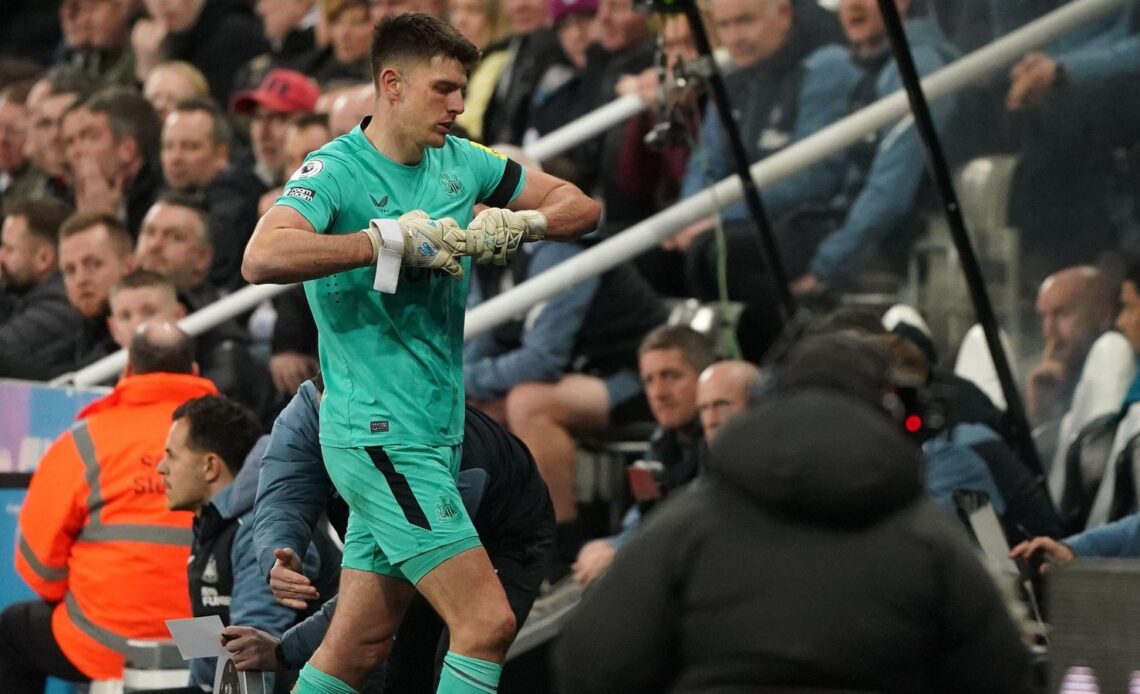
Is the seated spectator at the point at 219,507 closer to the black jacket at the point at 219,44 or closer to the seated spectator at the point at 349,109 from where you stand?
the seated spectator at the point at 349,109

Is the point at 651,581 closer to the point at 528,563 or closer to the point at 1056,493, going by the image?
the point at 528,563

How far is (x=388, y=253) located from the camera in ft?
15.7

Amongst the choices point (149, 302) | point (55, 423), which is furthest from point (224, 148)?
point (55, 423)

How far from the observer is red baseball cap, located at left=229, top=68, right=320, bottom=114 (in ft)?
36.0

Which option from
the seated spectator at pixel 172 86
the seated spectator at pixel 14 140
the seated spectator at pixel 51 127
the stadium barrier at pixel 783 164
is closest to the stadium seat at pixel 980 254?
the stadium barrier at pixel 783 164

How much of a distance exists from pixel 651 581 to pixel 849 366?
0.53 m

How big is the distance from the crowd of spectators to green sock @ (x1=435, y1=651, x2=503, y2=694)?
732mm

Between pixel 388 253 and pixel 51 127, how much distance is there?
8104 millimetres

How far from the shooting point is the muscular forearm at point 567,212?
524 cm

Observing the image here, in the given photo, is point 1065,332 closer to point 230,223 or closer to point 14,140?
point 230,223

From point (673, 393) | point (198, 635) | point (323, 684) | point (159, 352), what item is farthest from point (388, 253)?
point (673, 393)

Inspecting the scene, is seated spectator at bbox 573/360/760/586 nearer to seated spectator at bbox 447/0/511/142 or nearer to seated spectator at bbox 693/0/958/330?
seated spectator at bbox 693/0/958/330

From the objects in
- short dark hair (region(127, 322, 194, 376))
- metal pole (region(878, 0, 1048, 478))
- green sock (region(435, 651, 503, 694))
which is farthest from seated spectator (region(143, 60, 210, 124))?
green sock (region(435, 651, 503, 694))

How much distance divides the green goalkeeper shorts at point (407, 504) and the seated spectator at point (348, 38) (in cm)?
654
